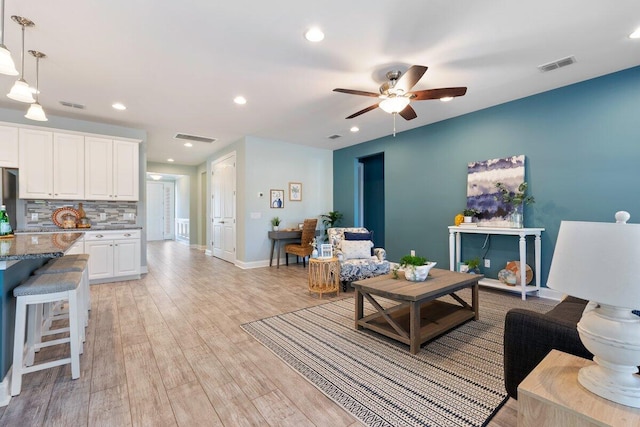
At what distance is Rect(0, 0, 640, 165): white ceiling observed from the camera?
2.21 metres

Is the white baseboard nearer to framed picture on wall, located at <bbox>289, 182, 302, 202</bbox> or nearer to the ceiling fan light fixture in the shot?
the ceiling fan light fixture

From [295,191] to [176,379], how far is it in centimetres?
485

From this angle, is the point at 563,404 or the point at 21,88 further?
the point at 21,88

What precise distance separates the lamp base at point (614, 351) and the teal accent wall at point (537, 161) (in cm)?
334

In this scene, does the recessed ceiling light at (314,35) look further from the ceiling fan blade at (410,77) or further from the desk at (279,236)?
the desk at (279,236)

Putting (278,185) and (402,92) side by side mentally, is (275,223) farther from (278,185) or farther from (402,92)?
(402,92)

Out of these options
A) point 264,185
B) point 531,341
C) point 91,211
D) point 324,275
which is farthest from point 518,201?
point 91,211

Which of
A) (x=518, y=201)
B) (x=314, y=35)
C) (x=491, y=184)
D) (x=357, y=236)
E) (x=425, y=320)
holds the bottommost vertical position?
(x=425, y=320)

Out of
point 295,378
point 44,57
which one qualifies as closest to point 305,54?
point 44,57

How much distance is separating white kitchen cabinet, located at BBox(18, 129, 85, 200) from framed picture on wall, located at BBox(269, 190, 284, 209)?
3.15 m

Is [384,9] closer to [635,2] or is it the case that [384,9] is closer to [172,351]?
[635,2]

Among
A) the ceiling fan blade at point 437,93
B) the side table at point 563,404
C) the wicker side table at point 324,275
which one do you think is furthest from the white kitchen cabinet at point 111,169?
the side table at point 563,404

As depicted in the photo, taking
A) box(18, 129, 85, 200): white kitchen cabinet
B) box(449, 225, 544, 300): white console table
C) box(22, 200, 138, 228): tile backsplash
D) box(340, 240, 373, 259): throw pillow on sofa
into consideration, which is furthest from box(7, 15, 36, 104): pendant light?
box(449, 225, 544, 300): white console table

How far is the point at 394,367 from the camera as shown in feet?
6.97
